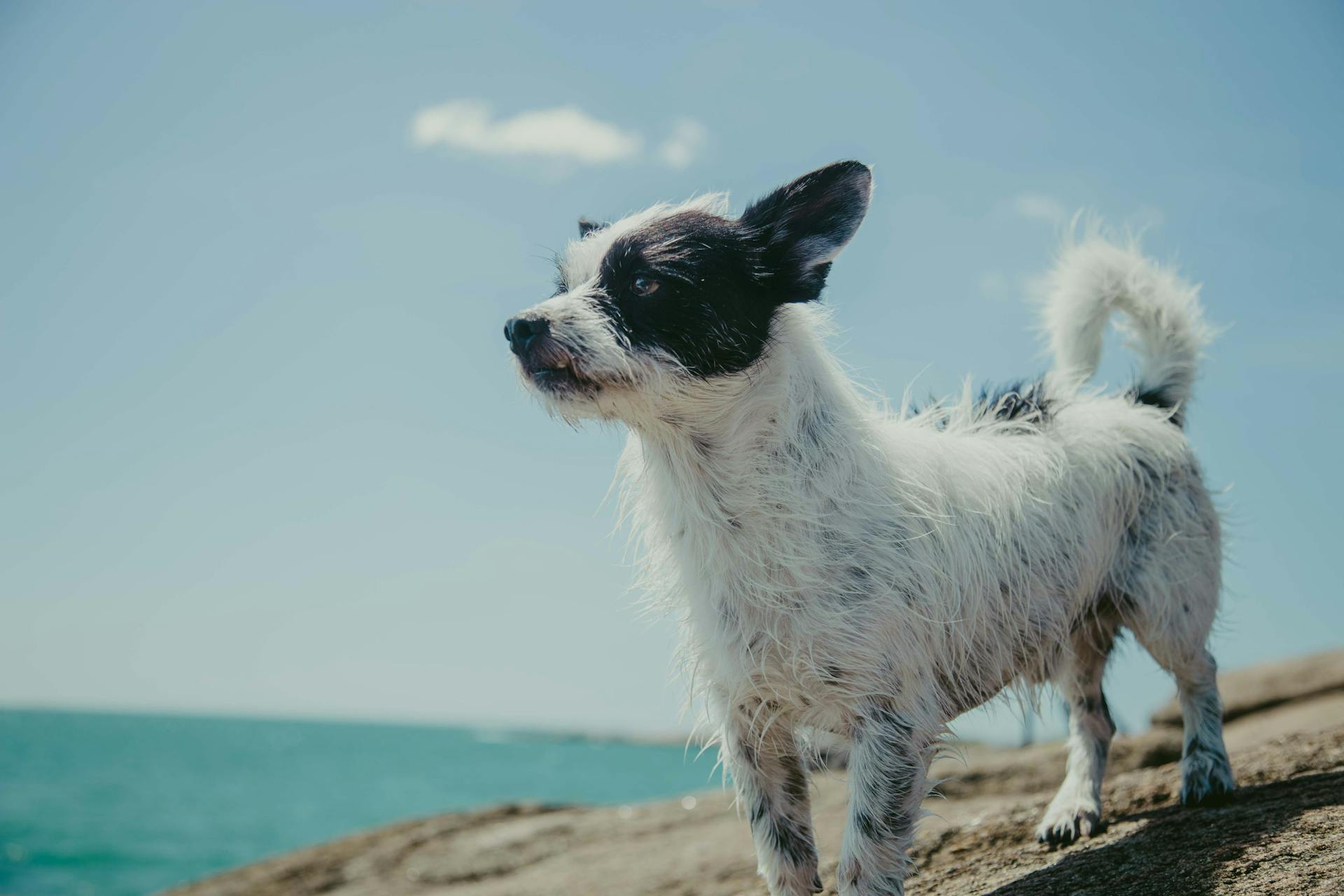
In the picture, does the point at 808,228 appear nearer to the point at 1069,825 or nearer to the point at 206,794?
the point at 1069,825

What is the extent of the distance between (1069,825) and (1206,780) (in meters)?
0.71

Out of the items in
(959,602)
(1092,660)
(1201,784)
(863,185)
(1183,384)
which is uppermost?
(863,185)

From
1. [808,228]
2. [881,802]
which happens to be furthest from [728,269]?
[881,802]

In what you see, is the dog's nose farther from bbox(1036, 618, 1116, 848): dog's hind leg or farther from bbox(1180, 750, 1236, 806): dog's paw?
bbox(1180, 750, 1236, 806): dog's paw

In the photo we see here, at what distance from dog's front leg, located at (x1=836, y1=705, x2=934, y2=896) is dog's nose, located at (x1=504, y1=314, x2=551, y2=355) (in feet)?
5.33

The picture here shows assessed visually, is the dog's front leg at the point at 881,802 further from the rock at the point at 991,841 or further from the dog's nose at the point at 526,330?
the dog's nose at the point at 526,330

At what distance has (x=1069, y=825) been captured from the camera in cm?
430

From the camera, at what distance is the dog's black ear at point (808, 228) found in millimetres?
3355

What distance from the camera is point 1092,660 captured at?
4.82m

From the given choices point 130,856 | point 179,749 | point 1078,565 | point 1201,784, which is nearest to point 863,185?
point 1078,565

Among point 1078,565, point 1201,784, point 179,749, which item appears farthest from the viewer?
point 179,749

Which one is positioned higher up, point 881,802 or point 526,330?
point 526,330

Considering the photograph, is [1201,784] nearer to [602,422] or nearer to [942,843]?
[942,843]

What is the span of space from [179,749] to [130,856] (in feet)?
246
